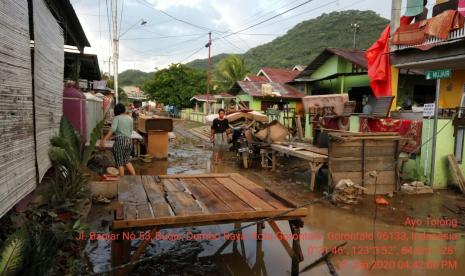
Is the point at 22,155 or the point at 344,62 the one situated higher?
the point at 344,62

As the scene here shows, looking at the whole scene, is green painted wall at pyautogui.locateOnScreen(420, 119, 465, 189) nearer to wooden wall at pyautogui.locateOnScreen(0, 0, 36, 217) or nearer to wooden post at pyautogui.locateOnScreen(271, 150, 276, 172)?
wooden post at pyautogui.locateOnScreen(271, 150, 276, 172)

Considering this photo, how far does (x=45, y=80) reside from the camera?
17.0 ft

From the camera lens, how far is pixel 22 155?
12.8ft

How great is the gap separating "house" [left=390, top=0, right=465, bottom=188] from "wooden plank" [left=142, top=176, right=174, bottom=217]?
6.93 meters

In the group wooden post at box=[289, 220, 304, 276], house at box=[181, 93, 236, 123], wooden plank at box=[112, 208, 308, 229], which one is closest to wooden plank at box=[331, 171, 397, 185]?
wooden post at box=[289, 220, 304, 276]

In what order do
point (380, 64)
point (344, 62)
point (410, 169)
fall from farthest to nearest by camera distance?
point (344, 62) < point (380, 64) < point (410, 169)

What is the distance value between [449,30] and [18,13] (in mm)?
11162

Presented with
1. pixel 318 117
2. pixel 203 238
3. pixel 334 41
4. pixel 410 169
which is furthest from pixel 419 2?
pixel 334 41

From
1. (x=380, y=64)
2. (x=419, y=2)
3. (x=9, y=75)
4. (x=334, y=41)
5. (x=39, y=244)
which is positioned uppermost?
(x=334, y=41)

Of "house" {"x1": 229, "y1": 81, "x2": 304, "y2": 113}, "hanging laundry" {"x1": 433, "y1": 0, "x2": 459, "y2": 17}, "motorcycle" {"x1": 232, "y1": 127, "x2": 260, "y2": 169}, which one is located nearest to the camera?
"hanging laundry" {"x1": 433, "y1": 0, "x2": 459, "y2": 17}

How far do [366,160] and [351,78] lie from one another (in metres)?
12.3

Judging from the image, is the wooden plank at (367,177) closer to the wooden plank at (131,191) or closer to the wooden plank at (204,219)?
the wooden plank at (204,219)

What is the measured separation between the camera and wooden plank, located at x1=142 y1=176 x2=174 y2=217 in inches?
145

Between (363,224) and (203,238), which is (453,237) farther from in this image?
(203,238)
